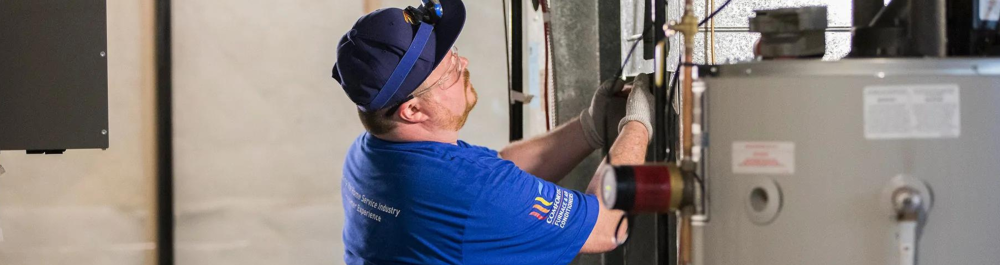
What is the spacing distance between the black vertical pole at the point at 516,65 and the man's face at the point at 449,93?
408 mm

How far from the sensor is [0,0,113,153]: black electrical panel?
1880 mm

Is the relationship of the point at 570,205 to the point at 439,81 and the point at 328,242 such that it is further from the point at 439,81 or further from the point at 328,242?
the point at 328,242

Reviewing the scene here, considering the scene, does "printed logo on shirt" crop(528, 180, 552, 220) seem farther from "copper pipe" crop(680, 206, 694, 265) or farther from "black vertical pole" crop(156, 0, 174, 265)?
"black vertical pole" crop(156, 0, 174, 265)

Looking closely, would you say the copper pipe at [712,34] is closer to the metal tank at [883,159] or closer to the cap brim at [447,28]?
the cap brim at [447,28]

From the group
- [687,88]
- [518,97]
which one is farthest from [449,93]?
[687,88]

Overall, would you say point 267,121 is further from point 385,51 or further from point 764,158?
point 764,158

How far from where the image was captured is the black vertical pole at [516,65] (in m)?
2.17

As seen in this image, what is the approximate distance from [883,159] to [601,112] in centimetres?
91

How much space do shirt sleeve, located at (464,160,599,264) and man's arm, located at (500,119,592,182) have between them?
0.30 m

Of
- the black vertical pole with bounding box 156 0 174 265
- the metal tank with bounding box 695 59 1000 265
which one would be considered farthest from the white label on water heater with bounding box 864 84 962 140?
the black vertical pole with bounding box 156 0 174 265

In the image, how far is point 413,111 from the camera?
1.67 meters

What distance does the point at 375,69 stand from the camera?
1601mm

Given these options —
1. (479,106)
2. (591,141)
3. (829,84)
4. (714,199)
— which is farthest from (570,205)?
(479,106)

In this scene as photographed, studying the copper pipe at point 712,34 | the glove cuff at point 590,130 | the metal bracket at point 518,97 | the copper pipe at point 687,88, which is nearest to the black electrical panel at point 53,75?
the metal bracket at point 518,97
